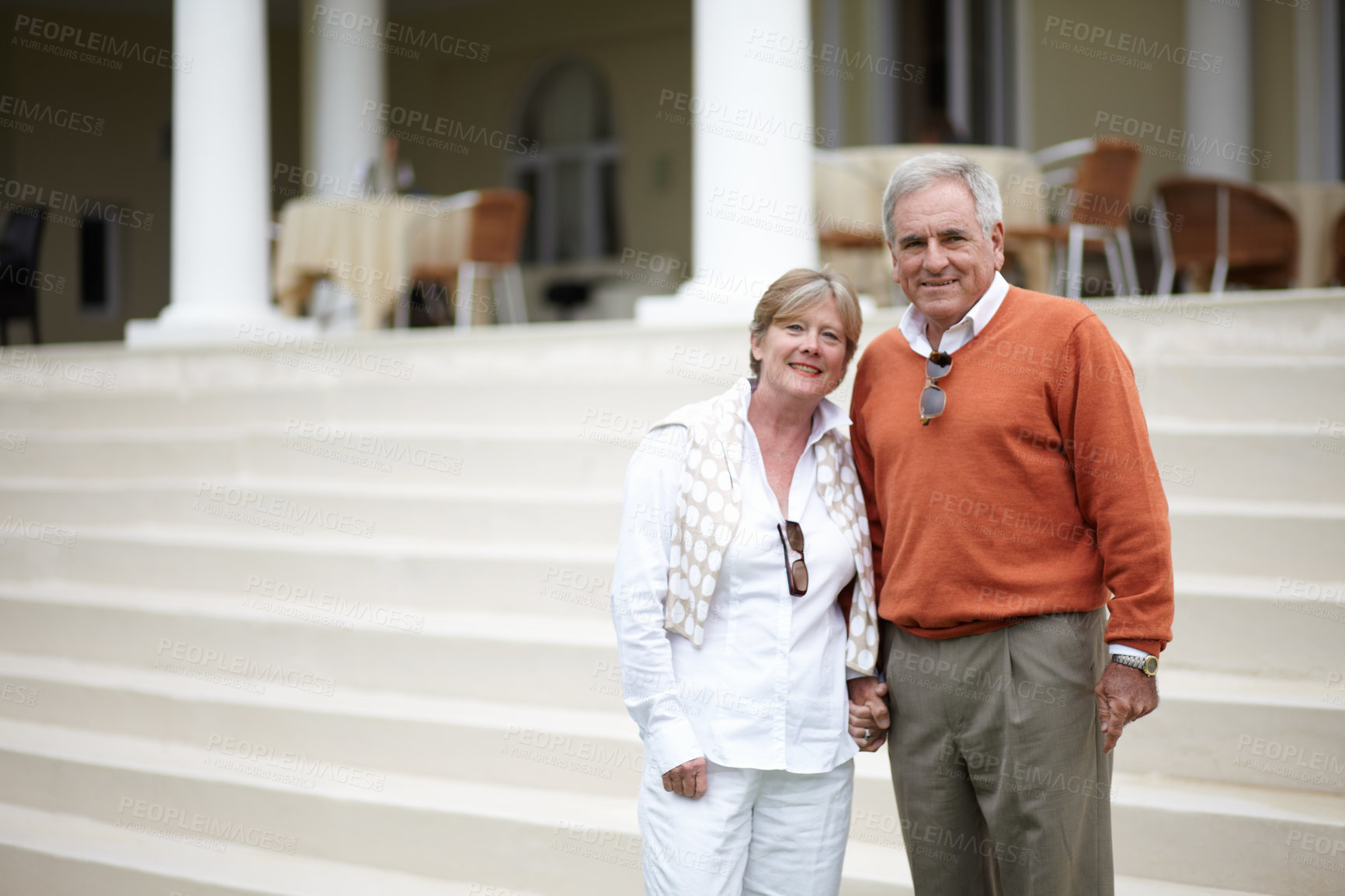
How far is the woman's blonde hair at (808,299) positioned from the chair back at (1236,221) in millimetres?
4894

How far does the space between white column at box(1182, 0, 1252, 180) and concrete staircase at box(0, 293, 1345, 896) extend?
13.7 feet

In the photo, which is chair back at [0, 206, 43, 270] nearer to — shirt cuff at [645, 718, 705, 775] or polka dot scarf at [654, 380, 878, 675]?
polka dot scarf at [654, 380, 878, 675]

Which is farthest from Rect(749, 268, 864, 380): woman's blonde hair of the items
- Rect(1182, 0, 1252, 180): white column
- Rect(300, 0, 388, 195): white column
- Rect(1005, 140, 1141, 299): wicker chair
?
Rect(300, 0, 388, 195): white column

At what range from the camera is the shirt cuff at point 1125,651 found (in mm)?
1802

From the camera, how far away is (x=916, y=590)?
6.35ft

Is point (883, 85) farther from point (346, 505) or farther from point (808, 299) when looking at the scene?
point (808, 299)

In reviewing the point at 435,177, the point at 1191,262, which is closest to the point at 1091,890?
the point at 1191,262

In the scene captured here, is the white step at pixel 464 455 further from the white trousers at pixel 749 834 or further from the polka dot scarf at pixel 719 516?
the white trousers at pixel 749 834

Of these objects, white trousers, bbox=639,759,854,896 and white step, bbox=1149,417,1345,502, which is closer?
white trousers, bbox=639,759,854,896

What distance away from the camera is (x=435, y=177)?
13281 mm

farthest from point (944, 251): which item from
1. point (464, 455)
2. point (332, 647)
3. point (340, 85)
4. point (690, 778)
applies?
point (340, 85)

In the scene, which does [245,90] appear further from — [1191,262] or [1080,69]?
[1080,69]

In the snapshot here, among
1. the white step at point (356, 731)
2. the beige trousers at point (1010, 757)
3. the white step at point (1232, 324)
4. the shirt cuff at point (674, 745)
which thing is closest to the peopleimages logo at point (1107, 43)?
the white step at point (1232, 324)

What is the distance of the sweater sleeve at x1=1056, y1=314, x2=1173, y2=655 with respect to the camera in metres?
1.81
